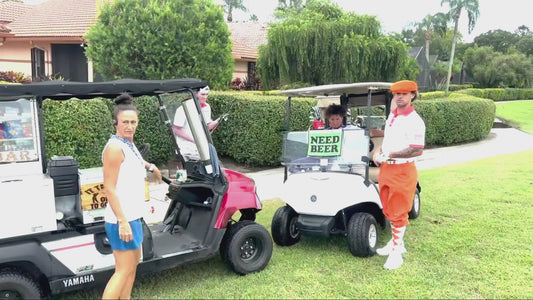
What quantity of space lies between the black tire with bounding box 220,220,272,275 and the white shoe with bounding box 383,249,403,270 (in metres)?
1.10

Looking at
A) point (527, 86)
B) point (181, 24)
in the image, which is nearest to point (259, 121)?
point (181, 24)

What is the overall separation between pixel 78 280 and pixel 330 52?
42.7ft

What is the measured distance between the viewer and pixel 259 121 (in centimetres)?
934

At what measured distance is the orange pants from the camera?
4466mm

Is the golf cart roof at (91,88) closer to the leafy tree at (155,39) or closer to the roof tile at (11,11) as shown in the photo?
the leafy tree at (155,39)

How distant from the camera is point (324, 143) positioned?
16.4ft

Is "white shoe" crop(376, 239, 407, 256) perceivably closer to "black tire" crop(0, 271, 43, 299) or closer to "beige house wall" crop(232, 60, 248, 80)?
"black tire" crop(0, 271, 43, 299)

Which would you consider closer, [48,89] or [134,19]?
[48,89]

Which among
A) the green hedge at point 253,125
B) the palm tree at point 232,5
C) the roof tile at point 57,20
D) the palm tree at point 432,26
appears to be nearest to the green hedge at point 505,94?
the palm tree at point 432,26

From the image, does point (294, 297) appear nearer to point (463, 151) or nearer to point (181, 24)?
point (181, 24)

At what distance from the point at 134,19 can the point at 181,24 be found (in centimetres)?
98

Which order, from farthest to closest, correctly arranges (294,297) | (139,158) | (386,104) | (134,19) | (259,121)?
(134,19) → (259,121) → (386,104) → (294,297) → (139,158)

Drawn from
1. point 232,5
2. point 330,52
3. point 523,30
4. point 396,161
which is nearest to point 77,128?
point 396,161

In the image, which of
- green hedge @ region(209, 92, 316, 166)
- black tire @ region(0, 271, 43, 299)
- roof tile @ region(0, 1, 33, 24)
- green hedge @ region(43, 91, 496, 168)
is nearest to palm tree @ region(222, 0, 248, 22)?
roof tile @ region(0, 1, 33, 24)
